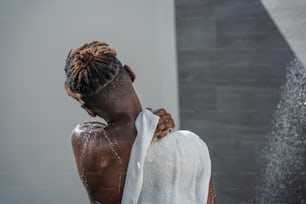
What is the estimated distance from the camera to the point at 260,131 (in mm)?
2086

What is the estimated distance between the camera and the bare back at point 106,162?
34.5 inches

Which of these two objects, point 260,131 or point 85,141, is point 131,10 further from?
point 85,141

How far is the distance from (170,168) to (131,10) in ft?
4.31

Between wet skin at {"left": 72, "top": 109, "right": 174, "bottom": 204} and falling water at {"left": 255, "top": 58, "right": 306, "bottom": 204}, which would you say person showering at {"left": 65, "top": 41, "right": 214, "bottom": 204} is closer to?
wet skin at {"left": 72, "top": 109, "right": 174, "bottom": 204}

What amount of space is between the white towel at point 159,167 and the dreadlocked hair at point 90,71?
9 cm

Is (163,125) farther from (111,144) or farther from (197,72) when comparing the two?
(197,72)

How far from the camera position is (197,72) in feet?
6.81

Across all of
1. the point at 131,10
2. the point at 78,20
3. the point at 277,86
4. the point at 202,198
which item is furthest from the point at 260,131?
the point at 202,198

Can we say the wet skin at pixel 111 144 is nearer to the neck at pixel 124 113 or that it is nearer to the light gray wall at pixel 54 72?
the neck at pixel 124 113

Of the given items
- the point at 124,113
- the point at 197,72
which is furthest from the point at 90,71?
the point at 197,72

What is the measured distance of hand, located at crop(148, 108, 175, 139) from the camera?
A: 0.89 meters

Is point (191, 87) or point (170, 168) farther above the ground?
point (170, 168)

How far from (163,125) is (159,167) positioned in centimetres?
7

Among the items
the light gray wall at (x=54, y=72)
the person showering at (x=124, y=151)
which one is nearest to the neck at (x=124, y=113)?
the person showering at (x=124, y=151)
